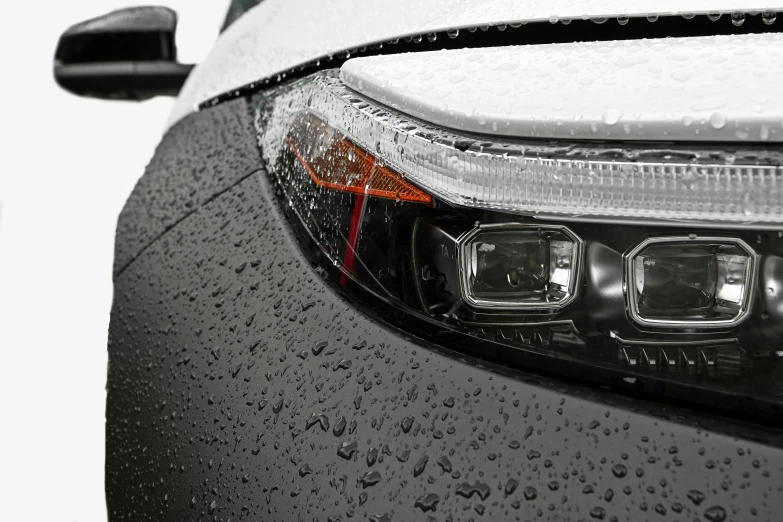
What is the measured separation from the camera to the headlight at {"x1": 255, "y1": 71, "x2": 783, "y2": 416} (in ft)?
2.29

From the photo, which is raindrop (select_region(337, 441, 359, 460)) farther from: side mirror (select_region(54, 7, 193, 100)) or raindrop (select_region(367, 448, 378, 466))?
side mirror (select_region(54, 7, 193, 100))

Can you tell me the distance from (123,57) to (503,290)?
6.01 ft

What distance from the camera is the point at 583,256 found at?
77cm

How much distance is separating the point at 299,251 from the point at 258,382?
0.20 metres

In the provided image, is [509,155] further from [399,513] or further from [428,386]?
[399,513]

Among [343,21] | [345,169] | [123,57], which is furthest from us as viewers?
[123,57]

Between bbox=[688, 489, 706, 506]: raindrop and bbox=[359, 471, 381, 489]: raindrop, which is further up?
bbox=[688, 489, 706, 506]: raindrop

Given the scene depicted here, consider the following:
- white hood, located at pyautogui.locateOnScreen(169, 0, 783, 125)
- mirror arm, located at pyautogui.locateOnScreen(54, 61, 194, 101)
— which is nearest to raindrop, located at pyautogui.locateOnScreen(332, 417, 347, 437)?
white hood, located at pyautogui.locateOnScreen(169, 0, 783, 125)

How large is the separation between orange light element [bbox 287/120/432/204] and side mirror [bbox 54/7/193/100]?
1207 millimetres

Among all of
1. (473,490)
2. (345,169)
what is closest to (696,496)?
(473,490)

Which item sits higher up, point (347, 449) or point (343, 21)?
point (343, 21)

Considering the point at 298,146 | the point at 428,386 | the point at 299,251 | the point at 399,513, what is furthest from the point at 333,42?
the point at 399,513

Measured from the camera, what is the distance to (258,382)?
93 cm

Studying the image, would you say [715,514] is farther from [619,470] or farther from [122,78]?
[122,78]
